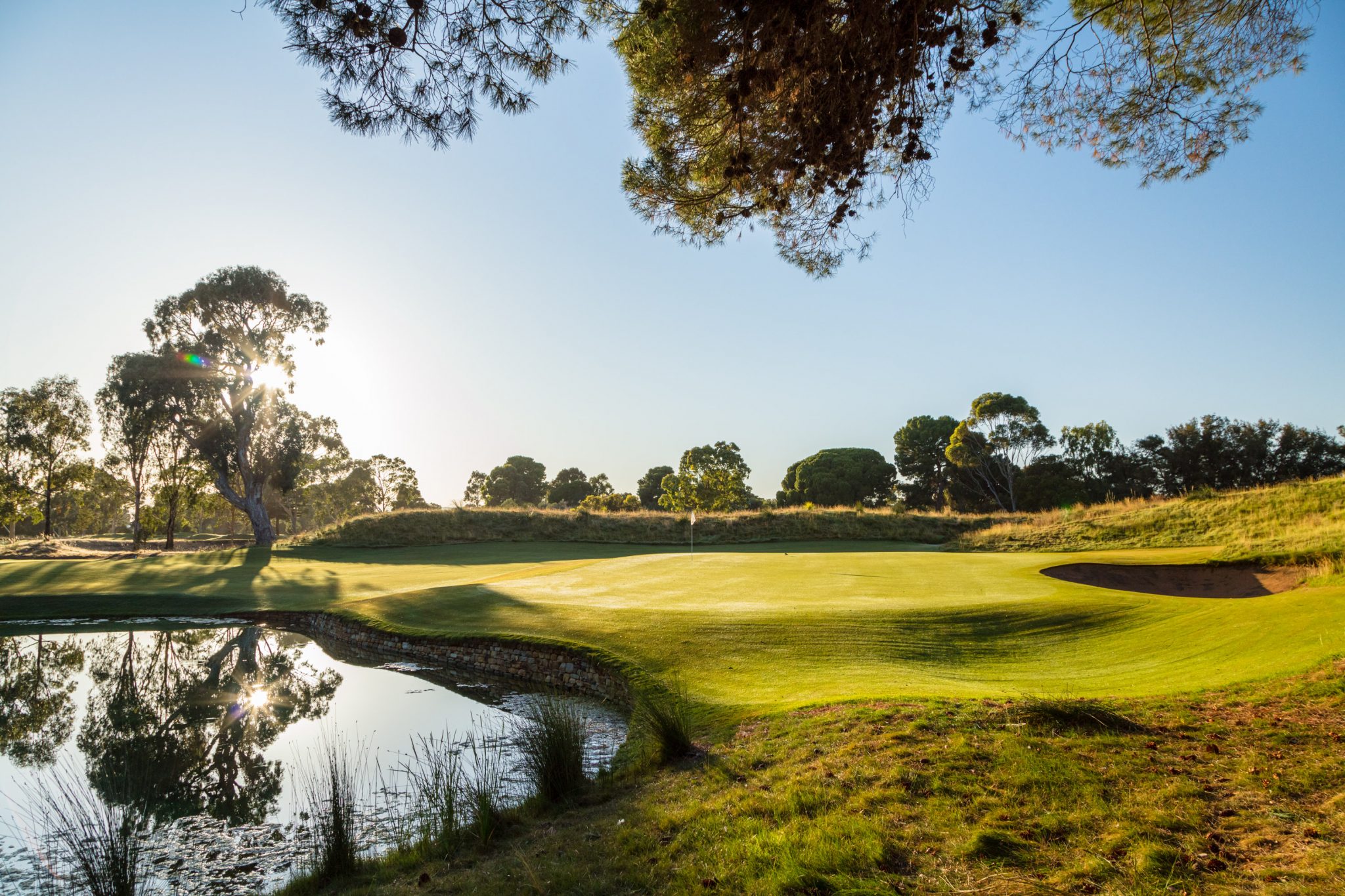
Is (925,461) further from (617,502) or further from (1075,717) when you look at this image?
(1075,717)

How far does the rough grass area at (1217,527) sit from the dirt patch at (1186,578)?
41cm

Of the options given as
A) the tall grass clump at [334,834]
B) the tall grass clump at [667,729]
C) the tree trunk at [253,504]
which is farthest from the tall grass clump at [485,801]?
the tree trunk at [253,504]

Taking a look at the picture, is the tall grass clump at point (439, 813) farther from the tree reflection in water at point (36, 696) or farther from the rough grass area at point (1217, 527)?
the rough grass area at point (1217, 527)

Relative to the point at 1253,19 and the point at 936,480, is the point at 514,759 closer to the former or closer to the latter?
the point at 1253,19

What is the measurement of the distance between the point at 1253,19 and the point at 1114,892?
7.33 meters

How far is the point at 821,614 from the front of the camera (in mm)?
10836

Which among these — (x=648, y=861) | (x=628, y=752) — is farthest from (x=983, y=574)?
(x=648, y=861)

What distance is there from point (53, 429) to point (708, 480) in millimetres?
50290

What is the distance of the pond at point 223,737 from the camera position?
17.1ft

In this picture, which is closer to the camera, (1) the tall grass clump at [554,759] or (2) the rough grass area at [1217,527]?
(1) the tall grass clump at [554,759]

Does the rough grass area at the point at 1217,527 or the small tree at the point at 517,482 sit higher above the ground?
the small tree at the point at 517,482

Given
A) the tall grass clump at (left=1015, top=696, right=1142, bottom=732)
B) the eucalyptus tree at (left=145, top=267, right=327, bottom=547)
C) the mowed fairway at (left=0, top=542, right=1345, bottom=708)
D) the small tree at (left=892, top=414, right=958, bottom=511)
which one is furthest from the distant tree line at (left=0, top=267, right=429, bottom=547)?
the small tree at (left=892, top=414, right=958, bottom=511)

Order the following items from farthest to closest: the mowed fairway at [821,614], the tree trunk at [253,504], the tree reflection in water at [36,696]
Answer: the tree trunk at [253,504]
the tree reflection in water at [36,696]
the mowed fairway at [821,614]

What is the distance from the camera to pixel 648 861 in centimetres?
380
